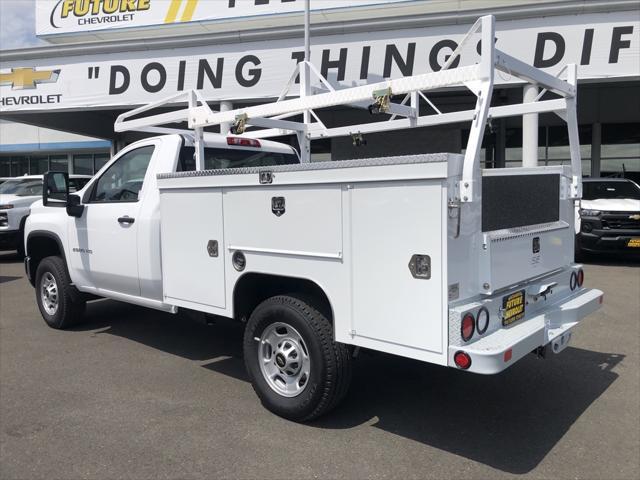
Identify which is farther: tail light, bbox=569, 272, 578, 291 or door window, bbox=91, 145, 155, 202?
door window, bbox=91, 145, 155, 202

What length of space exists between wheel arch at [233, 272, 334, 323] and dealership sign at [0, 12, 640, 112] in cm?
827

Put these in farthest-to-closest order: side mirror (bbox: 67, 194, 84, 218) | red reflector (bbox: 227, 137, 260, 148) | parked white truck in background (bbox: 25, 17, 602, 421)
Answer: side mirror (bbox: 67, 194, 84, 218), red reflector (bbox: 227, 137, 260, 148), parked white truck in background (bbox: 25, 17, 602, 421)

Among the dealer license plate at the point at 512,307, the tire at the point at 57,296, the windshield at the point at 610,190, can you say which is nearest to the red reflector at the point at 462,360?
the dealer license plate at the point at 512,307

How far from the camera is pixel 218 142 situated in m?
5.45

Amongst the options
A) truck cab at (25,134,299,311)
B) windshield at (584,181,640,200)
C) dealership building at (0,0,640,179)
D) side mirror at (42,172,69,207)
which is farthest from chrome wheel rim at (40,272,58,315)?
windshield at (584,181,640,200)

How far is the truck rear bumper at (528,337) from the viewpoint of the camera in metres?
3.09

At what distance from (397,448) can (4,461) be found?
2.46 metres

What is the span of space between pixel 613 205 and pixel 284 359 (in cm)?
983

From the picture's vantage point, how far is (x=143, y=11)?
18.4 m

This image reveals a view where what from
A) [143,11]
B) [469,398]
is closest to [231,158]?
[469,398]

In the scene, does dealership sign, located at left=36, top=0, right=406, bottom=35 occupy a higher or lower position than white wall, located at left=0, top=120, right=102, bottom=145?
higher

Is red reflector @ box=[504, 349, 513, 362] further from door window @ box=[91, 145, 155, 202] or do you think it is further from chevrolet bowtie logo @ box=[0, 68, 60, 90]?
chevrolet bowtie logo @ box=[0, 68, 60, 90]

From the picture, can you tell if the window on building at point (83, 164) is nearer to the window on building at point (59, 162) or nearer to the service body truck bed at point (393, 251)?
the window on building at point (59, 162)

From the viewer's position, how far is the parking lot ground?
11.4 feet
